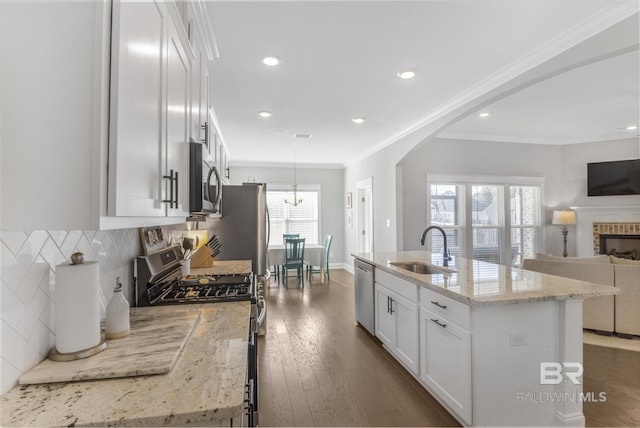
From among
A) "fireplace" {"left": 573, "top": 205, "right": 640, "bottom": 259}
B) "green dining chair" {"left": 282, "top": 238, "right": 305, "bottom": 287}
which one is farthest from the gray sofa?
"green dining chair" {"left": 282, "top": 238, "right": 305, "bottom": 287}

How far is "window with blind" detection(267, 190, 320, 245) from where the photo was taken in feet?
24.0

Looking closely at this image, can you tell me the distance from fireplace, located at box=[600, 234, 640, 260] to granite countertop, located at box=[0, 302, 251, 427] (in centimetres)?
648

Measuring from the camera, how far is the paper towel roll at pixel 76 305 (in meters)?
0.98

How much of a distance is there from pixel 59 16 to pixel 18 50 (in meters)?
0.12

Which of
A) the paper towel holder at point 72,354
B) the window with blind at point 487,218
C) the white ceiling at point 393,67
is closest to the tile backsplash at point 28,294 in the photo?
the paper towel holder at point 72,354

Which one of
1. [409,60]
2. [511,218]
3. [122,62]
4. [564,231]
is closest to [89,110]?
[122,62]

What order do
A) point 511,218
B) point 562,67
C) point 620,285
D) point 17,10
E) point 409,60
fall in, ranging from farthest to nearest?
point 511,218
point 620,285
point 409,60
point 562,67
point 17,10

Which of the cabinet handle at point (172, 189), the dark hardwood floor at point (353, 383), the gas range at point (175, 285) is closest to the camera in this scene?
the cabinet handle at point (172, 189)

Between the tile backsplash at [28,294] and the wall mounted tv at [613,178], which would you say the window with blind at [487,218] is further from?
the tile backsplash at [28,294]

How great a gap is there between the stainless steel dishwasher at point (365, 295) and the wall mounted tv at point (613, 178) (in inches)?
190

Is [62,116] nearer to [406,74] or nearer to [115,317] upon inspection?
[115,317]

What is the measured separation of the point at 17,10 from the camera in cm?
74

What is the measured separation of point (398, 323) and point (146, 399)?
7.51 feet

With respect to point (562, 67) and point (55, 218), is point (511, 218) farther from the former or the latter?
point (55, 218)
